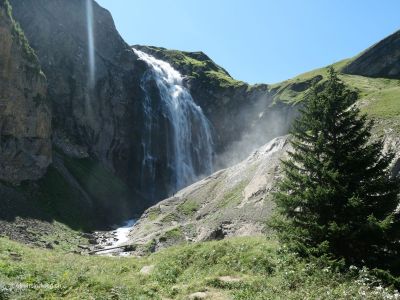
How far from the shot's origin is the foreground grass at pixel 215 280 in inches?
501

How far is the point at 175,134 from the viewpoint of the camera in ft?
268

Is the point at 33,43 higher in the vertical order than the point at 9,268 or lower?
higher

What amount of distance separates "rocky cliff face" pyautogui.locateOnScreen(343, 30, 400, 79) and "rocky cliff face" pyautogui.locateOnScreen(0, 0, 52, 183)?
68.2 m

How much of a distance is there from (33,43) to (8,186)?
126ft

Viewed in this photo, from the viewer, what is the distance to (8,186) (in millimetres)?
47844

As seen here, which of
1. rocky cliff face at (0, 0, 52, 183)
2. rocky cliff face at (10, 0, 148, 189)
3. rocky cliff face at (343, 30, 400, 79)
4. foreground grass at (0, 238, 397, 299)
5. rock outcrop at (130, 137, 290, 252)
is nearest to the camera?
foreground grass at (0, 238, 397, 299)

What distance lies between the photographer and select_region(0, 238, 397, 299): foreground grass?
41.8 ft

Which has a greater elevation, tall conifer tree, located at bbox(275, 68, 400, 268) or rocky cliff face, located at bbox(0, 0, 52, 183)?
rocky cliff face, located at bbox(0, 0, 52, 183)

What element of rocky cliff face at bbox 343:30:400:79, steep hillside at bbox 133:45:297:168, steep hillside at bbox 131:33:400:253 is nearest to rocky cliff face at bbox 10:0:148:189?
steep hillside at bbox 133:45:297:168

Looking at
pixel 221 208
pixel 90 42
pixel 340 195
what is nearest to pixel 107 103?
pixel 90 42

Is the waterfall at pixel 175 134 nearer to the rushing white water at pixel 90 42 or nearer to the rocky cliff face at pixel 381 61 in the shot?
the rushing white water at pixel 90 42

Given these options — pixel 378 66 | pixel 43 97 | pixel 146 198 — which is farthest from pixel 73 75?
pixel 378 66

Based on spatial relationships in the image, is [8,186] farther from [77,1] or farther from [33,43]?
[77,1]

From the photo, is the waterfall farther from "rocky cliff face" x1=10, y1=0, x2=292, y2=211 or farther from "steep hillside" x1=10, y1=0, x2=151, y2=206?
"steep hillside" x1=10, y1=0, x2=151, y2=206
